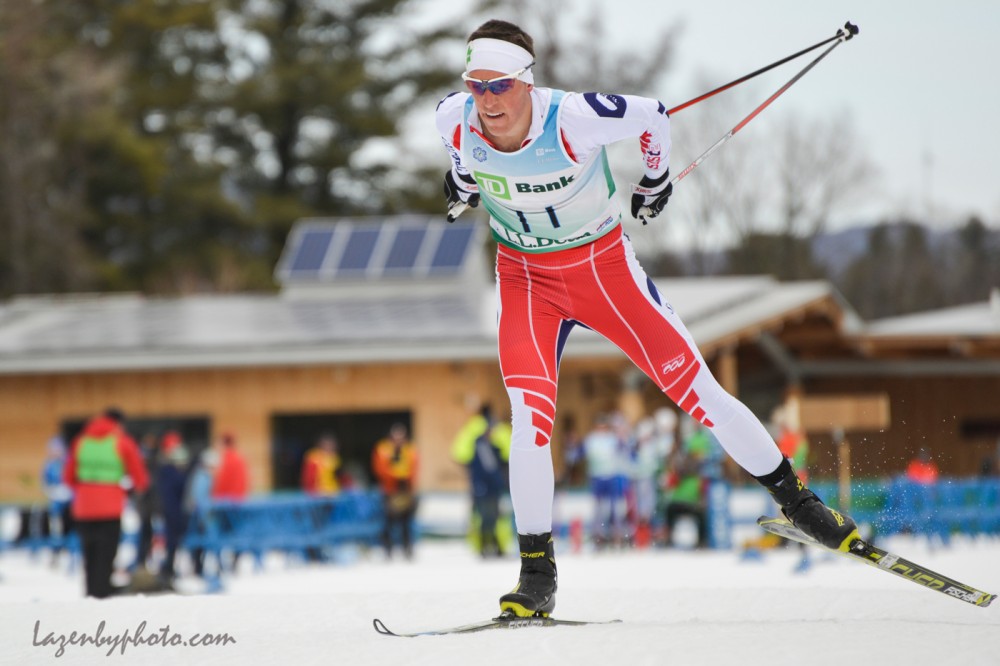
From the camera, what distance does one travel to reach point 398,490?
1638 centimetres

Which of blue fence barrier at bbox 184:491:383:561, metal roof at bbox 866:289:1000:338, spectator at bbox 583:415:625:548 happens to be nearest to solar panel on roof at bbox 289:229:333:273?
metal roof at bbox 866:289:1000:338

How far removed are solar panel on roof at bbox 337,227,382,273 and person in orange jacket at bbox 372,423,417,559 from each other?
32.6ft

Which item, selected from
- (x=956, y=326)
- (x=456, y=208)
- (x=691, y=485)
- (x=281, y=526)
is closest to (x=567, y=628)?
(x=456, y=208)

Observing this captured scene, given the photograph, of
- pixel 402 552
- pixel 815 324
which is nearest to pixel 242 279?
pixel 815 324

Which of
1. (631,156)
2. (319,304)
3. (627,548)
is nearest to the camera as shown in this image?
(627,548)

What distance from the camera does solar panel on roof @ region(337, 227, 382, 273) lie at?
26.5m

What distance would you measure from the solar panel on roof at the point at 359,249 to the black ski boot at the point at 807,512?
70.3 feet

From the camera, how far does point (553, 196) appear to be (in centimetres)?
493

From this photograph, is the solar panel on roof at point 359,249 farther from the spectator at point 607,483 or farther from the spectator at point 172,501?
the spectator at point 172,501

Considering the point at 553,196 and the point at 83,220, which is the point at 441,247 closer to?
the point at 83,220

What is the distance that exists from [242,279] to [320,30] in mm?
7836

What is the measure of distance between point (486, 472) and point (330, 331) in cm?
713

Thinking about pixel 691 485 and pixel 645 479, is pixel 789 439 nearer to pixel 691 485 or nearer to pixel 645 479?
pixel 691 485

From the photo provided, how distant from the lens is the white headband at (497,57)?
488 cm
